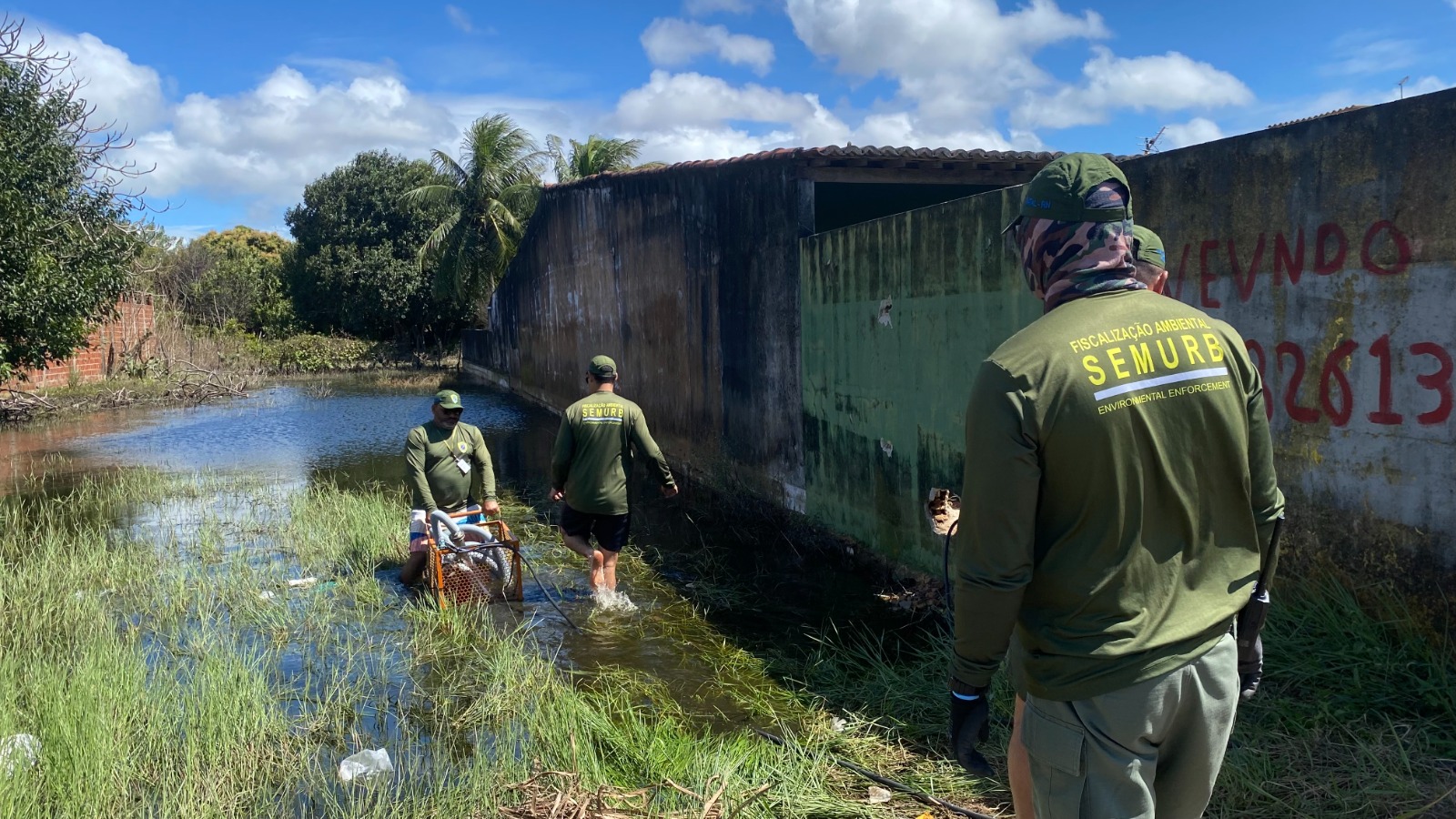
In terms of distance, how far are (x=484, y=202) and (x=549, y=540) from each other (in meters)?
24.5

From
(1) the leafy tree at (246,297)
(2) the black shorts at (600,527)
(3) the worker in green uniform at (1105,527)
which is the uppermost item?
(1) the leafy tree at (246,297)

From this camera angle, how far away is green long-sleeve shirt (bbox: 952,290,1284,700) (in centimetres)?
216

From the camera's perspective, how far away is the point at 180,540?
972 cm

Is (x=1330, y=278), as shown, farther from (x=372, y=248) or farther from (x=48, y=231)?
(x=372, y=248)

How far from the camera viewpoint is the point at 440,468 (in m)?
7.83

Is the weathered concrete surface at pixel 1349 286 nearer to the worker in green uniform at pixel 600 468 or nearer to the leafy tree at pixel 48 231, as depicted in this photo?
the worker in green uniform at pixel 600 468

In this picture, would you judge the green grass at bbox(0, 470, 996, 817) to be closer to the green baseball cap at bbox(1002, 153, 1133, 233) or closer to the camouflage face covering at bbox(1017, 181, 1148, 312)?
the camouflage face covering at bbox(1017, 181, 1148, 312)

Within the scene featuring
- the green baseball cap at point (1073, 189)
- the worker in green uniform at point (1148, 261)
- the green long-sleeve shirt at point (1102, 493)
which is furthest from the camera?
the worker in green uniform at point (1148, 261)

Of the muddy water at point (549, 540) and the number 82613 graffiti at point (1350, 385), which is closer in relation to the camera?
the number 82613 graffiti at point (1350, 385)

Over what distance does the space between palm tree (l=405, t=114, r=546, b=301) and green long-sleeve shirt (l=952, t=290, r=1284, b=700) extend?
31.1 meters

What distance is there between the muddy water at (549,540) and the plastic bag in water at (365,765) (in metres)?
0.44

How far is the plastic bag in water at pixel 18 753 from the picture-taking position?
3938 millimetres

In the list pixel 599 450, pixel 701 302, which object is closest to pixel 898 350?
pixel 599 450

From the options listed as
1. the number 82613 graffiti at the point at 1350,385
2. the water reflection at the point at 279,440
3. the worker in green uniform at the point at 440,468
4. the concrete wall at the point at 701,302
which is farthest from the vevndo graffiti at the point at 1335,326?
the water reflection at the point at 279,440
